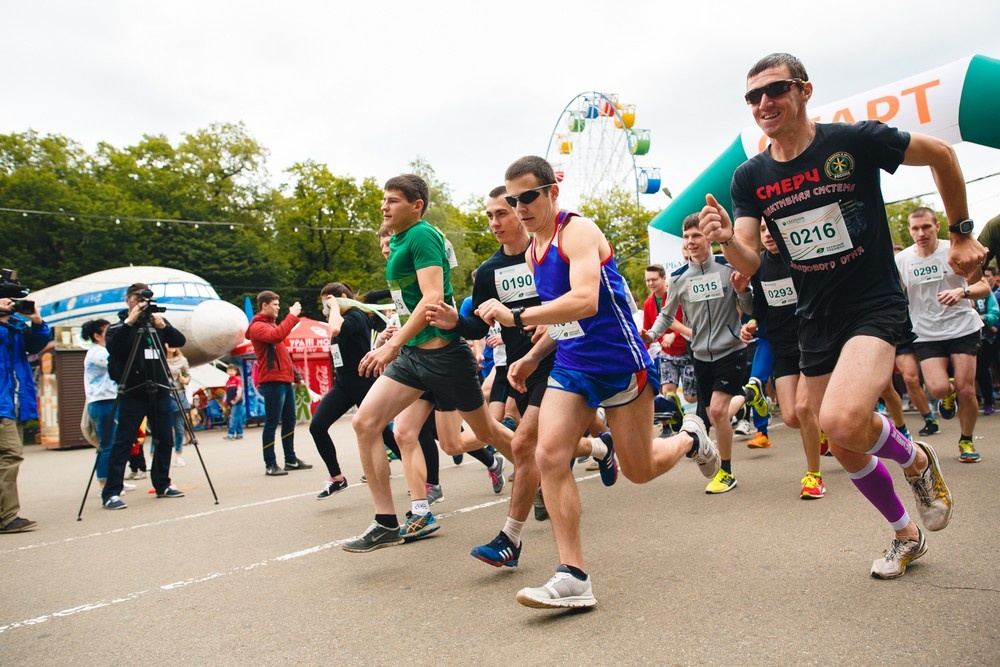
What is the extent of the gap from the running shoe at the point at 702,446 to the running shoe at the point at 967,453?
9.66 feet

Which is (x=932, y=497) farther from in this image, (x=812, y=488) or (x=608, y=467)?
(x=608, y=467)

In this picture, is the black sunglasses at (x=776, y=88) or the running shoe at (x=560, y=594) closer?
the running shoe at (x=560, y=594)

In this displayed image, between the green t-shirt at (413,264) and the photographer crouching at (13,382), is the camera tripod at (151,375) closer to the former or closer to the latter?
the photographer crouching at (13,382)

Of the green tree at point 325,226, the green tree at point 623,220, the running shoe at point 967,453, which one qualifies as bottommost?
the running shoe at point 967,453

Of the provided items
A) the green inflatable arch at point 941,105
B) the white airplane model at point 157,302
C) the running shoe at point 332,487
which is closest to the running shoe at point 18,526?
the running shoe at point 332,487

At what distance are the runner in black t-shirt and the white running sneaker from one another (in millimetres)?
1229

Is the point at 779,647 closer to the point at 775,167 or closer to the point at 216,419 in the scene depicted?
the point at 775,167

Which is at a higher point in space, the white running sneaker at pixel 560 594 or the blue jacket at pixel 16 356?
the blue jacket at pixel 16 356

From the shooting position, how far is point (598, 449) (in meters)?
5.38

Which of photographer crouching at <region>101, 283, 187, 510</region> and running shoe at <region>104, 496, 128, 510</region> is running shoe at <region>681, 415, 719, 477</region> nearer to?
photographer crouching at <region>101, 283, 187, 510</region>

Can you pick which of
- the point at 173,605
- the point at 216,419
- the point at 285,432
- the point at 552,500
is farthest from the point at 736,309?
the point at 216,419

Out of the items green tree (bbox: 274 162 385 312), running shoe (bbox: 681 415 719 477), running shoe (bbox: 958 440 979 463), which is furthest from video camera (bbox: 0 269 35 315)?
green tree (bbox: 274 162 385 312)

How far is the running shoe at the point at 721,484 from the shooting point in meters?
6.10

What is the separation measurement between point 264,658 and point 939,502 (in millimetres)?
2966
